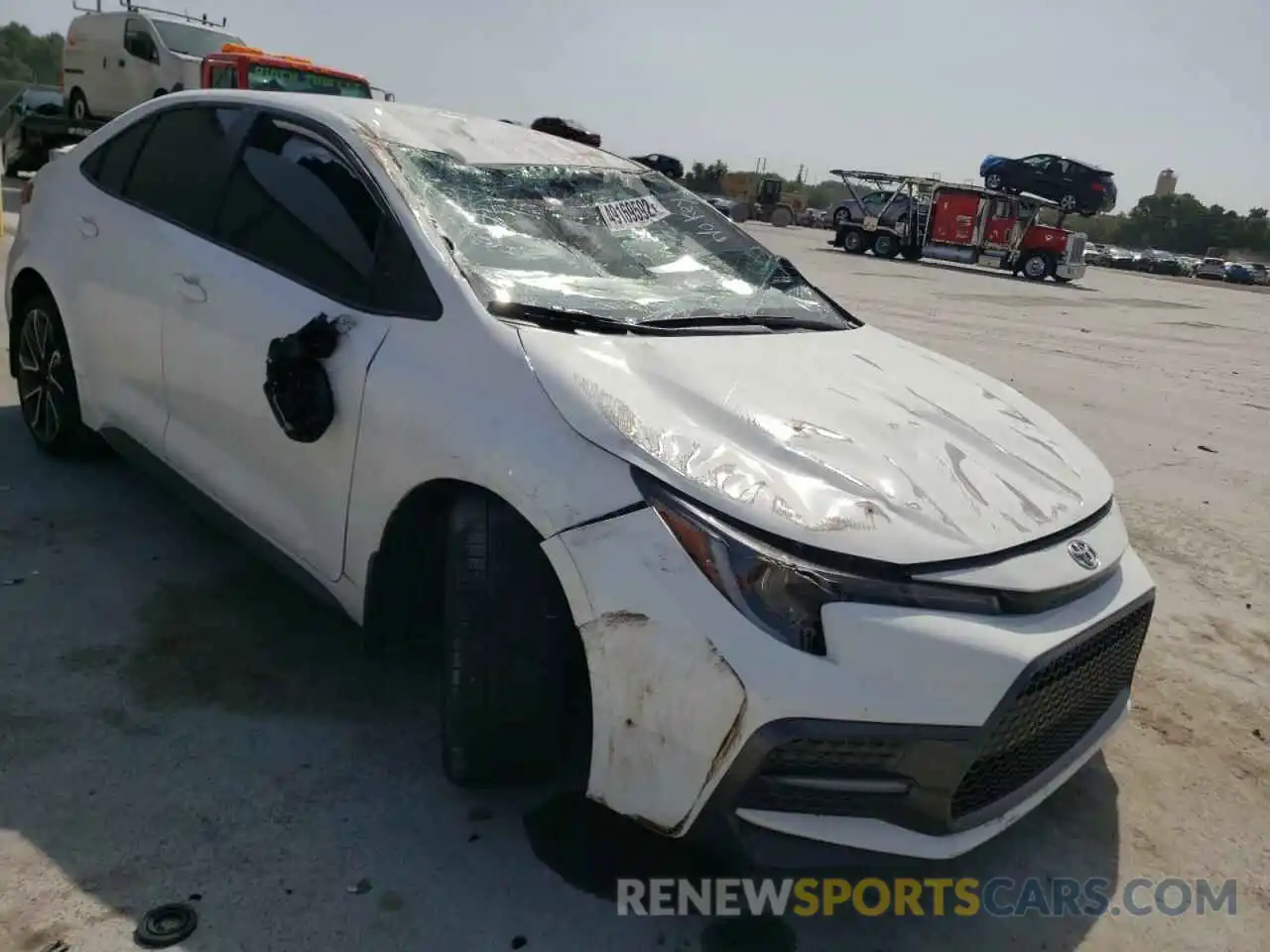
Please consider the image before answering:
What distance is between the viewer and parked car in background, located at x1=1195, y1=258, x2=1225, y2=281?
164ft

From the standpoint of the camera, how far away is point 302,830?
7.26 feet

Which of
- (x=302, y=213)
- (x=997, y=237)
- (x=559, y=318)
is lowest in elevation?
(x=559, y=318)

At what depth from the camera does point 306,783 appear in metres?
2.37

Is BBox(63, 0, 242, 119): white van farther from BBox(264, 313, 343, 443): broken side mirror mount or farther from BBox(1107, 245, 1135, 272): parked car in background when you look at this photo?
BBox(1107, 245, 1135, 272): parked car in background

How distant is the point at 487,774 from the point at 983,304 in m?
15.8

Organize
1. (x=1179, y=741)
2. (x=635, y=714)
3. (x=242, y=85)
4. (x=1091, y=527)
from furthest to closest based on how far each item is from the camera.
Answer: (x=242, y=85) → (x=1179, y=741) → (x=1091, y=527) → (x=635, y=714)

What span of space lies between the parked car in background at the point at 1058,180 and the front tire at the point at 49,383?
31718 millimetres

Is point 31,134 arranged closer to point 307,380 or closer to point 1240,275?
point 307,380

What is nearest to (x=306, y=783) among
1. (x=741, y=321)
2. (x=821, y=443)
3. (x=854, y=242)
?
(x=821, y=443)

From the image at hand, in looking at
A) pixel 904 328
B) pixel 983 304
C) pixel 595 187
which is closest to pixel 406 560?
pixel 595 187

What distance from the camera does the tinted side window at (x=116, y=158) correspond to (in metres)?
3.58

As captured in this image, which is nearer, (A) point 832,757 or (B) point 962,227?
(A) point 832,757

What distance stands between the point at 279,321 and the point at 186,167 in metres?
1.04

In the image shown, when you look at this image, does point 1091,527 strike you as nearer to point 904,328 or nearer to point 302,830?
point 302,830
